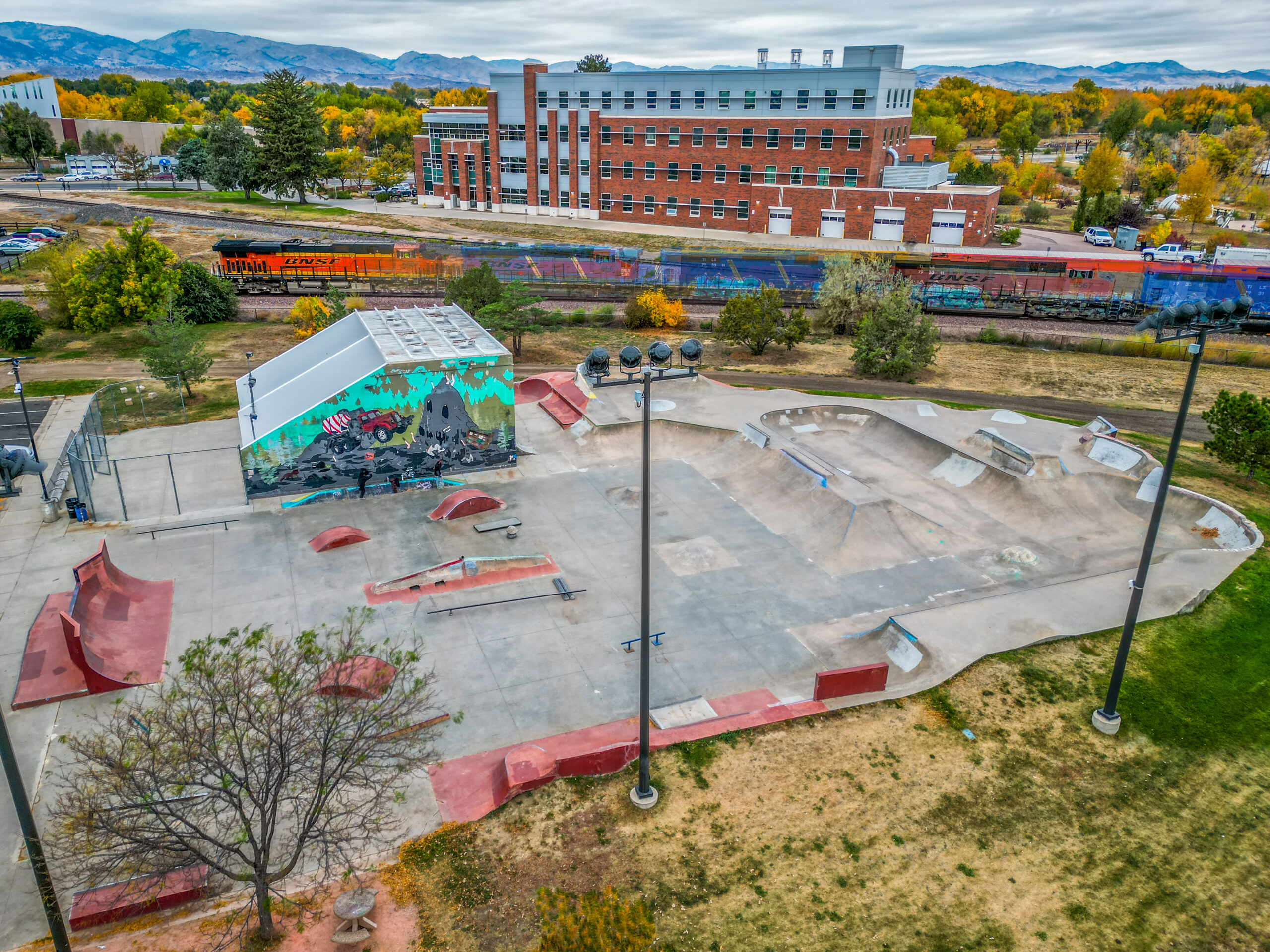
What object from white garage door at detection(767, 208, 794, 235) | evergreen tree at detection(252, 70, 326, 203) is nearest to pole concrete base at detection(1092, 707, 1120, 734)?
white garage door at detection(767, 208, 794, 235)

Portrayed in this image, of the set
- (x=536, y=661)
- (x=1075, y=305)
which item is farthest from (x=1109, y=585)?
(x=1075, y=305)

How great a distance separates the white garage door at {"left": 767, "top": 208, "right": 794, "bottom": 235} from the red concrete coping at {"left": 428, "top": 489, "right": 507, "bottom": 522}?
61680 mm

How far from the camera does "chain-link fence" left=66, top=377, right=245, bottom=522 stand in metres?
26.1

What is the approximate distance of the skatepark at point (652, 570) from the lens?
1775 cm

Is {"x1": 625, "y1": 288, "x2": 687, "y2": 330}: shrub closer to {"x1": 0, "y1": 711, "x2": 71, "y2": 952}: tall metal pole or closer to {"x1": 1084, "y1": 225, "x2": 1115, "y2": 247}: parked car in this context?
{"x1": 0, "y1": 711, "x2": 71, "y2": 952}: tall metal pole

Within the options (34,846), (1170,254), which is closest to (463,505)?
(34,846)

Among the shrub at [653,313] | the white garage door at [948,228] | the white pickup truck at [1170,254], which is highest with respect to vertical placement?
the white garage door at [948,228]

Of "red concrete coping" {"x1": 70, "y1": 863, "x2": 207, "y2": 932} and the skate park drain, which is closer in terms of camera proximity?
"red concrete coping" {"x1": 70, "y1": 863, "x2": 207, "y2": 932}

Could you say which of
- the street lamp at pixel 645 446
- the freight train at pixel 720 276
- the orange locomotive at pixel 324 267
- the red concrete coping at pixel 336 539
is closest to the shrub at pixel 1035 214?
the freight train at pixel 720 276

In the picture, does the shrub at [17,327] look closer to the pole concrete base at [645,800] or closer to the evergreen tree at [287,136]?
the pole concrete base at [645,800]

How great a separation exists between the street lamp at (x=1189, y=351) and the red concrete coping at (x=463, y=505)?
17.4 metres

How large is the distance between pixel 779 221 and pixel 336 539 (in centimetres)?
6636

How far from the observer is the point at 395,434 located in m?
27.2

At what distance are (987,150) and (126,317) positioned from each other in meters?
171
